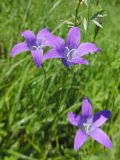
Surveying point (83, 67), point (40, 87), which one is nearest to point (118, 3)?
point (83, 67)

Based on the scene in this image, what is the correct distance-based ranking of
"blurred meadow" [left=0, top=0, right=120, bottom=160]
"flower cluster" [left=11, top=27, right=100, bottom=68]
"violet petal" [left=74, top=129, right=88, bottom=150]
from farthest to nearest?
"blurred meadow" [left=0, top=0, right=120, bottom=160] → "flower cluster" [left=11, top=27, right=100, bottom=68] → "violet petal" [left=74, top=129, right=88, bottom=150]

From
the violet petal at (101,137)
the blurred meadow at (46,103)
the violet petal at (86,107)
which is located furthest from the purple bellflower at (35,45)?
the blurred meadow at (46,103)

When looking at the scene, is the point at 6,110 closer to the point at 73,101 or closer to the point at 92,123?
the point at 73,101

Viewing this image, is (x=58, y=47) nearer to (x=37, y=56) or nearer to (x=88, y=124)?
(x=37, y=56)

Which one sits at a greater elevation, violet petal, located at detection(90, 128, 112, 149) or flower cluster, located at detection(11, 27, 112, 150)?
flower cluster, located at detection(11, 27, 112, 150)

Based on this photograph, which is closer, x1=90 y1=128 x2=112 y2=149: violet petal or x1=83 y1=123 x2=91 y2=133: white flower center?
x1=90 y1=128 x2=112 y2=149: violet petal

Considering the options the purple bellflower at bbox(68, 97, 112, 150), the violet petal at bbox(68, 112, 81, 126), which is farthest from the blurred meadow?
the violet petal at bbox(68, 112, 81, 126)

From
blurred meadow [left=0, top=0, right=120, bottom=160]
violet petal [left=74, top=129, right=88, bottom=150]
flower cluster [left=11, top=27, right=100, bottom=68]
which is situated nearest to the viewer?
violet petal [left=74, top=129, right=88, bottom=150]

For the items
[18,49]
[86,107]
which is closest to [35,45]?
[18,49]

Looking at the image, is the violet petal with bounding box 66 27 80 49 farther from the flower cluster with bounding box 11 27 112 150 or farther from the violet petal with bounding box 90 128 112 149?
the violet petal with bounding box 90 128 112 149
